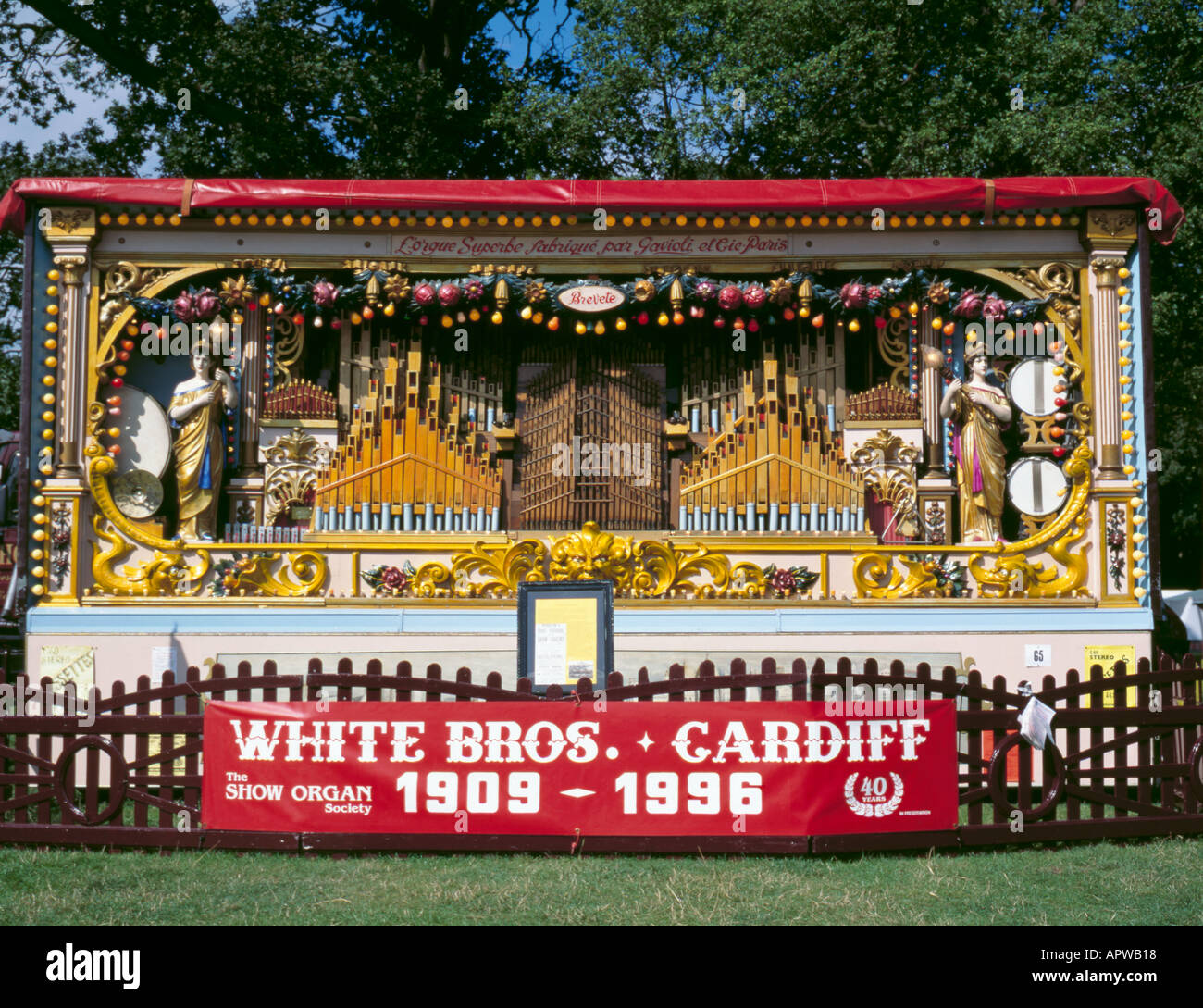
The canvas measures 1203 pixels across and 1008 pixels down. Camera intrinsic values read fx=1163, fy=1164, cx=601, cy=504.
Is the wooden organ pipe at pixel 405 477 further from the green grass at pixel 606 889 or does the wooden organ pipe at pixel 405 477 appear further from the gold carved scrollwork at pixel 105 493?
the green grass at pixel 606 889

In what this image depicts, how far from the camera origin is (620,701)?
8.16m

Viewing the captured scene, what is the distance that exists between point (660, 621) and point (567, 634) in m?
2.78

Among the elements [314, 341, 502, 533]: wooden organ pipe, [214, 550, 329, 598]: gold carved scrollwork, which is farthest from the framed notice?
[214, 550, 329, 598]: gold carved scrollwork

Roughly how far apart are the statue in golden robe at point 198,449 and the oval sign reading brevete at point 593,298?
3905mm

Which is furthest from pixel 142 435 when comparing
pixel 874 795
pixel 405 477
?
pixel 874 795

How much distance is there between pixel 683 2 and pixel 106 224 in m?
13.5

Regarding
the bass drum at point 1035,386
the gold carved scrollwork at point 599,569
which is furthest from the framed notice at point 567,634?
the bass drum at point 1035,386

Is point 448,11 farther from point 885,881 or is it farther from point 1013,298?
point 885,881

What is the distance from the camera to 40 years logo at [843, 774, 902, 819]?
7.95 meters

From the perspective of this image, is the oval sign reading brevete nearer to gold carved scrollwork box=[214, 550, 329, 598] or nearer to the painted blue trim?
the painted blue trim

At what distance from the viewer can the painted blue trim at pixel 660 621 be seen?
39.1ft

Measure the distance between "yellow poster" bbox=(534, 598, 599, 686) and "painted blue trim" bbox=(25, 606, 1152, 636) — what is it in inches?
98.1

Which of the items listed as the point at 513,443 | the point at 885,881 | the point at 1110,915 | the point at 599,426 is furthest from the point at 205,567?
the point at 1110,915

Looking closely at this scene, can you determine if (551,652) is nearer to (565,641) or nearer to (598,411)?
(565,641)
